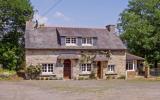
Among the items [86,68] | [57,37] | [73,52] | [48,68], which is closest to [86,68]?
[86,68]

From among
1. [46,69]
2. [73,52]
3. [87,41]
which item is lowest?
[46,69]

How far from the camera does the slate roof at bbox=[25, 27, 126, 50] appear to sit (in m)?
50.0

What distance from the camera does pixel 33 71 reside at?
48.3 meters

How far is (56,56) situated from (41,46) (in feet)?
7.46

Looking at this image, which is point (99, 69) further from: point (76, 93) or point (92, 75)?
point (76, 93)

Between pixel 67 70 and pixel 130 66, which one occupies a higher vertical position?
pixel 130 66

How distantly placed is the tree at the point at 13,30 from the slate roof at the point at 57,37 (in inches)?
260

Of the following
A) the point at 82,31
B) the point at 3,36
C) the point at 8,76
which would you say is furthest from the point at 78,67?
the point at 3,36

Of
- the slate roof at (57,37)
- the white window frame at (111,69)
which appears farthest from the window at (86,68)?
the white window frame at (111,69)

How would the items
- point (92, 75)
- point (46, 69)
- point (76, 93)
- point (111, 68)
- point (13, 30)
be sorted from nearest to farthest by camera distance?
point (76, 93), point (46, 69), point (92, 75), point (111, 68), point (13, 30)

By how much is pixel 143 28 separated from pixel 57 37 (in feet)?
54.3

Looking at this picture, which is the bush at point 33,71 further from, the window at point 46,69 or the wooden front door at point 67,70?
the wooden front door at point 67,70

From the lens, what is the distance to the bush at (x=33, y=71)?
159 feet

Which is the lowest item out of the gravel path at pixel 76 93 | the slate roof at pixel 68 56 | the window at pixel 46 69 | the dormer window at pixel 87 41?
the gravel path at pixel 76 93
